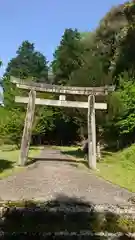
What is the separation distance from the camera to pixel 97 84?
28.0 meters

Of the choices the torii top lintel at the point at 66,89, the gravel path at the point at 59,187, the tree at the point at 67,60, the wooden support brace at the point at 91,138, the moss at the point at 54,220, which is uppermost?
the tree at the point at 67,60

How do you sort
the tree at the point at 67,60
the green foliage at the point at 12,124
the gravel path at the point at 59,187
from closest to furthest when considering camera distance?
the gravel path at the point at 59,187 < the green foliage at the point at 12,124 < the tree at the point at 67,60

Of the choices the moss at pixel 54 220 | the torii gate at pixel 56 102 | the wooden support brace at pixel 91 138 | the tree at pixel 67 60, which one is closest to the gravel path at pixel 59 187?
the moss at pixel 54 220

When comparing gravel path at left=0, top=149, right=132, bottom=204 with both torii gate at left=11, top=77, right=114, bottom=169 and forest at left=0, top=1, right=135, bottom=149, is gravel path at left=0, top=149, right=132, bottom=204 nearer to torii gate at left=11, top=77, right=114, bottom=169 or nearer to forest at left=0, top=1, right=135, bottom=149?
torii gate at left=11, top=77, right=114, bottom=169

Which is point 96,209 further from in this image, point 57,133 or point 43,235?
point 57,133

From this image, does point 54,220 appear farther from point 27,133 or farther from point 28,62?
point 28,62

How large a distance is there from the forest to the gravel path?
326 inches

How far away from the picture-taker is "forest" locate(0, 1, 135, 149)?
2811cm

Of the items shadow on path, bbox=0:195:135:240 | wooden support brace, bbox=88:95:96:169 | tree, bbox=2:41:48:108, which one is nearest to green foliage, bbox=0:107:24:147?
wooden support brace, bbox=88:95:96:169

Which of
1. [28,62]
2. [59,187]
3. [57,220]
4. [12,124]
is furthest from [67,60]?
[57,220]

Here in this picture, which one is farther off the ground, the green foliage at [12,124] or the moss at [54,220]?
the green foliage at [12,124]

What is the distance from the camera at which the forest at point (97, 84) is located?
2811 centimetres

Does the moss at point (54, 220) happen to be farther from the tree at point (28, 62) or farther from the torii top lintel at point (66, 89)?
the tree at point (28, 62)

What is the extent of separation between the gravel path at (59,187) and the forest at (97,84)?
829cm
